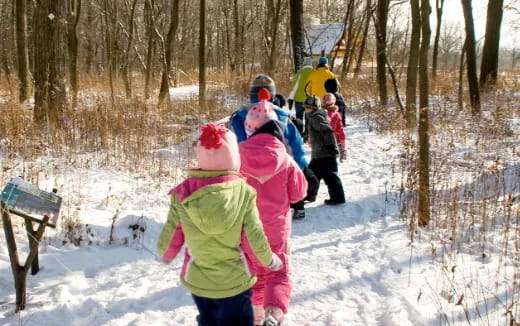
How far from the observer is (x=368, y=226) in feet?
17.0

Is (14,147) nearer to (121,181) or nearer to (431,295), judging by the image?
(121,181)

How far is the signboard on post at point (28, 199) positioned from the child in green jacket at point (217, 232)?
4.23 feet

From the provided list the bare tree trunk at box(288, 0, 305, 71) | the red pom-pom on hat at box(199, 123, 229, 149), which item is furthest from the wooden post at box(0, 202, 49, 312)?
the bare tree trunk at box(288, 0, 305, 71)

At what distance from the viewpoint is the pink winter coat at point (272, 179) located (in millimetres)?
2932

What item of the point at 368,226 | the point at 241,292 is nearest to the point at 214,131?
the point at 241,292

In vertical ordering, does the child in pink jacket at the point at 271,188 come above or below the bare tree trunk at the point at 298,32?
below

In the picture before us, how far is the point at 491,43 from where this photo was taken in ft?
44.4

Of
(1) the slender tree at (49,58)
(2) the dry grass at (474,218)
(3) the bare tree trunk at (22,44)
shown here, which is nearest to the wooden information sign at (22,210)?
(2) the dry grass at (474,218)

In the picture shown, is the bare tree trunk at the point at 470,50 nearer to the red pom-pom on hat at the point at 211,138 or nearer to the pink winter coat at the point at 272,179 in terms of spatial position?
the pink winter coat at the point at 272,179

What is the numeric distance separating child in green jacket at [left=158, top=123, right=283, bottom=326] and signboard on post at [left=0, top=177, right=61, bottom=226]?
50.8 inches

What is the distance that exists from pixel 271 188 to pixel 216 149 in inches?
35.9

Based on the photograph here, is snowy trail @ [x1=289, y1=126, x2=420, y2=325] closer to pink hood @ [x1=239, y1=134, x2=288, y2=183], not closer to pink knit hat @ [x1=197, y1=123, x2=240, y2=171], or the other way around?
pink hood @ [x1=239, y1=134, x2=288, y2=183]

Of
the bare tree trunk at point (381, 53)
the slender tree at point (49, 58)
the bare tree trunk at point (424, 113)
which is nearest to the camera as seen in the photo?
the bare tree trunk at point (424, 113)

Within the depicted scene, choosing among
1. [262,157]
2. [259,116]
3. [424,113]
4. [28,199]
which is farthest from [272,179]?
[424,113]
